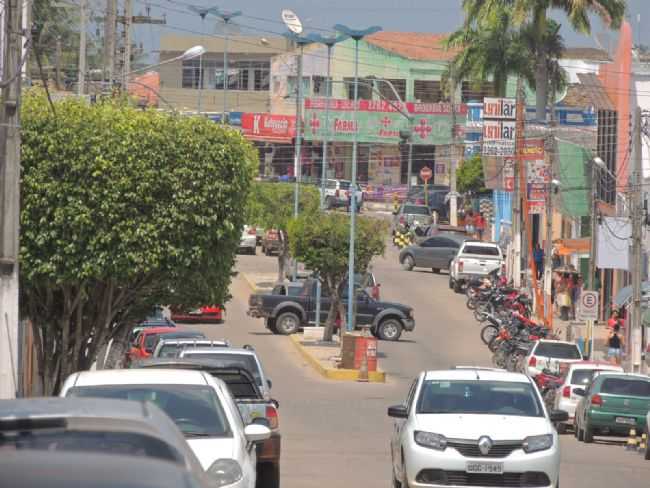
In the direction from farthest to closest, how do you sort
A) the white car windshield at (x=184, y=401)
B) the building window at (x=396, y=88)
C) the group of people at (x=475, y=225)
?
the building window at (x=396, y=88) < the group of people at (x=475, y=225) < the white car windshield at (x=184, y=401)

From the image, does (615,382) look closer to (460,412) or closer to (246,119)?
(460,412)

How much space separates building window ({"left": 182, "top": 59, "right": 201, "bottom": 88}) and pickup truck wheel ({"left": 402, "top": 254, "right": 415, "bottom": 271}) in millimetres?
45448

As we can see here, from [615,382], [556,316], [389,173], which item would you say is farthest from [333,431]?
[389,173]

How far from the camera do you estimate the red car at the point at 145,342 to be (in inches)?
1313

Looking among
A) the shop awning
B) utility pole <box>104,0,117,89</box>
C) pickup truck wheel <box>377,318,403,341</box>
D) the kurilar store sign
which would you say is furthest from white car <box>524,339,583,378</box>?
the kurilar store sign

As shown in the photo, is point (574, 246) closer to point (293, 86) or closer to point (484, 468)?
point (484, 468)

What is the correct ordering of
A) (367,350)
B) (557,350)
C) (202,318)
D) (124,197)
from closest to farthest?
(124,197) < (557,350) < (367,350) < (202,318)

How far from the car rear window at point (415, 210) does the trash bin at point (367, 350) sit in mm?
37624

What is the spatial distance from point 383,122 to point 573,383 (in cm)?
5728

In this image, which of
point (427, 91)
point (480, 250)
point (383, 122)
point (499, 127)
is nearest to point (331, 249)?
point (499, 127)

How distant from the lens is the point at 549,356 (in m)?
36.8

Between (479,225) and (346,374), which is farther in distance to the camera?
(479,225)

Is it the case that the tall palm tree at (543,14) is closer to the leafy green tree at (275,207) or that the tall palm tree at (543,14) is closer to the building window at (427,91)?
the leafy green tree at (275,207)

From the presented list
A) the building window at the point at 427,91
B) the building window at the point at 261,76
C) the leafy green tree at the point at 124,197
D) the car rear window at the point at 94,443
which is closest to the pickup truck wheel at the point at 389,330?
the leafy green tree at the point at 124,197
